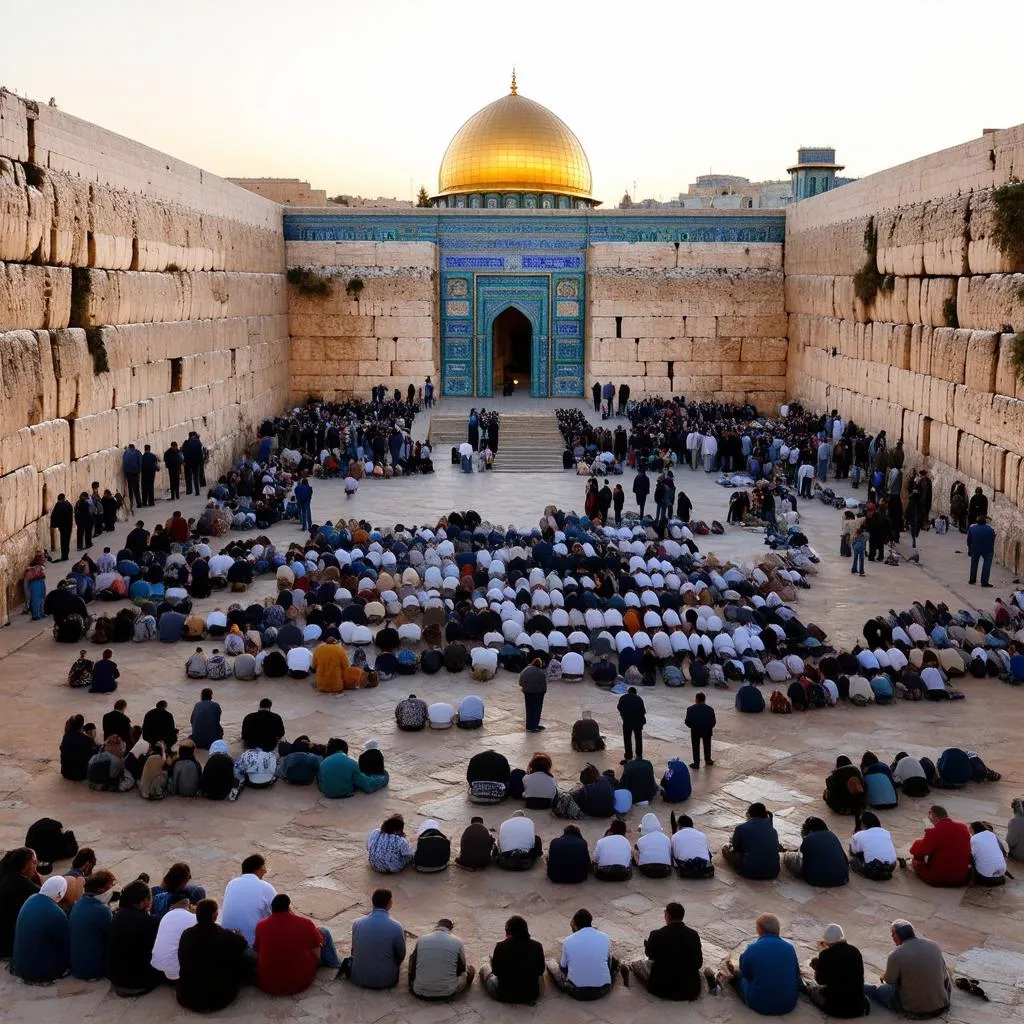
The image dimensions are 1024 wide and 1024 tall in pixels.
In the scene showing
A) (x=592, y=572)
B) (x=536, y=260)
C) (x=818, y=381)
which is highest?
(x=536, y=260)

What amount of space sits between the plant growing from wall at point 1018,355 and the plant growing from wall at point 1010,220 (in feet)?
3.34

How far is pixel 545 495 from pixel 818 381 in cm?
873

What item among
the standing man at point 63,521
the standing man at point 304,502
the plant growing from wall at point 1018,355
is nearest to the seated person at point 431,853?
the standing man at point 63,521

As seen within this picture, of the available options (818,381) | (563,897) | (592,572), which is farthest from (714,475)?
(563,897)

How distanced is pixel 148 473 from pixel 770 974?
1274cm

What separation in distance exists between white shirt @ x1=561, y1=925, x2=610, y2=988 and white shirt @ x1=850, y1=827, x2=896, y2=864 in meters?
1.87

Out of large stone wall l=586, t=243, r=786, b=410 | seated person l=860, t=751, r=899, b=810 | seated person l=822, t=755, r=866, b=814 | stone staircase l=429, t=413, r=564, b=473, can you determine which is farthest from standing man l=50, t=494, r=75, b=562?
large stone wall l=586, t=243, r=786, b=410

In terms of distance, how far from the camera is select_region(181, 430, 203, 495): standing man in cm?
Answer: 1734

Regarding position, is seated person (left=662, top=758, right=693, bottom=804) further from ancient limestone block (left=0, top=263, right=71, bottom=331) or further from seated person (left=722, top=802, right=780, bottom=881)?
ancient limestone block (left=0, top=263, right=71, bottom=331)

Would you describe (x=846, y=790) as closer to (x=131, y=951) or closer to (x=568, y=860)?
(x=568, y=860)

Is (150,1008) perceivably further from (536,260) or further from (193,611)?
(536,260)

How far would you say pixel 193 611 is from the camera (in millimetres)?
11656

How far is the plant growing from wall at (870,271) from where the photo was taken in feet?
65.6

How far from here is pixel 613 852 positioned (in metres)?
6.23
